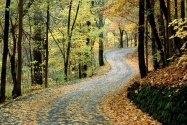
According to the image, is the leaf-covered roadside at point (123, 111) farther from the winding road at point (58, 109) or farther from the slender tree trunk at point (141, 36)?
the slender tree trunk at point (141, 36)

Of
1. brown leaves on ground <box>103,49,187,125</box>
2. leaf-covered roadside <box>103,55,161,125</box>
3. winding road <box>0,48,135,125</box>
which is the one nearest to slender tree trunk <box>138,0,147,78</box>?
leaf-covered roadside <box>103,55,161,125</box>

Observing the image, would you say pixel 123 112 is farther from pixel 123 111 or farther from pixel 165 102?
pixel 165 102

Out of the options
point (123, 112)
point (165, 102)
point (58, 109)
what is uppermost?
point (165, 102)

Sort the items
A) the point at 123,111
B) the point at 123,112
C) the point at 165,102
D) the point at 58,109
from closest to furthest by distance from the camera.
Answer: the point at 165,102, the point at 123,112, the point at 123,111, the point at 58,109

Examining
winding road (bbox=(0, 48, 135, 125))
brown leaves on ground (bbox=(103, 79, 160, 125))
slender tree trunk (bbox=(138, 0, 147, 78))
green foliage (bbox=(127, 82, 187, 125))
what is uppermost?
slender tree trunk (bbox=(138, 0, 147, 78))

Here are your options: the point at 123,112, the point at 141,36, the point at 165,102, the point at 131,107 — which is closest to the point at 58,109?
the point at 123,112

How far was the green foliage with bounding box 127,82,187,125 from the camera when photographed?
8.69 metres

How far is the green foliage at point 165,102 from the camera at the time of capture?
8.69 meters

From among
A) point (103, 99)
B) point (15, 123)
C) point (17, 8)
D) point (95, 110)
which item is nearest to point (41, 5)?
point (17, 8)

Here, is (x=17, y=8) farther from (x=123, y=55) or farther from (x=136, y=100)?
(x=123, y=55)

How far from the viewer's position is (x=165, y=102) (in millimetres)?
10117

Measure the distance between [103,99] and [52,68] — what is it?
15.4m

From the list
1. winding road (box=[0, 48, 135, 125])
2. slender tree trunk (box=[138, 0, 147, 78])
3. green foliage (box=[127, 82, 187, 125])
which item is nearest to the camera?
green foliage (box=[127, 82, 187, 125])

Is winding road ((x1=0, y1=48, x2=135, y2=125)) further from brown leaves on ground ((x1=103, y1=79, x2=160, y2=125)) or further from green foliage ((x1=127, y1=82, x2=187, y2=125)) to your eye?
green foliage ((x1=127, y1=82, x2=187, y2=125))
